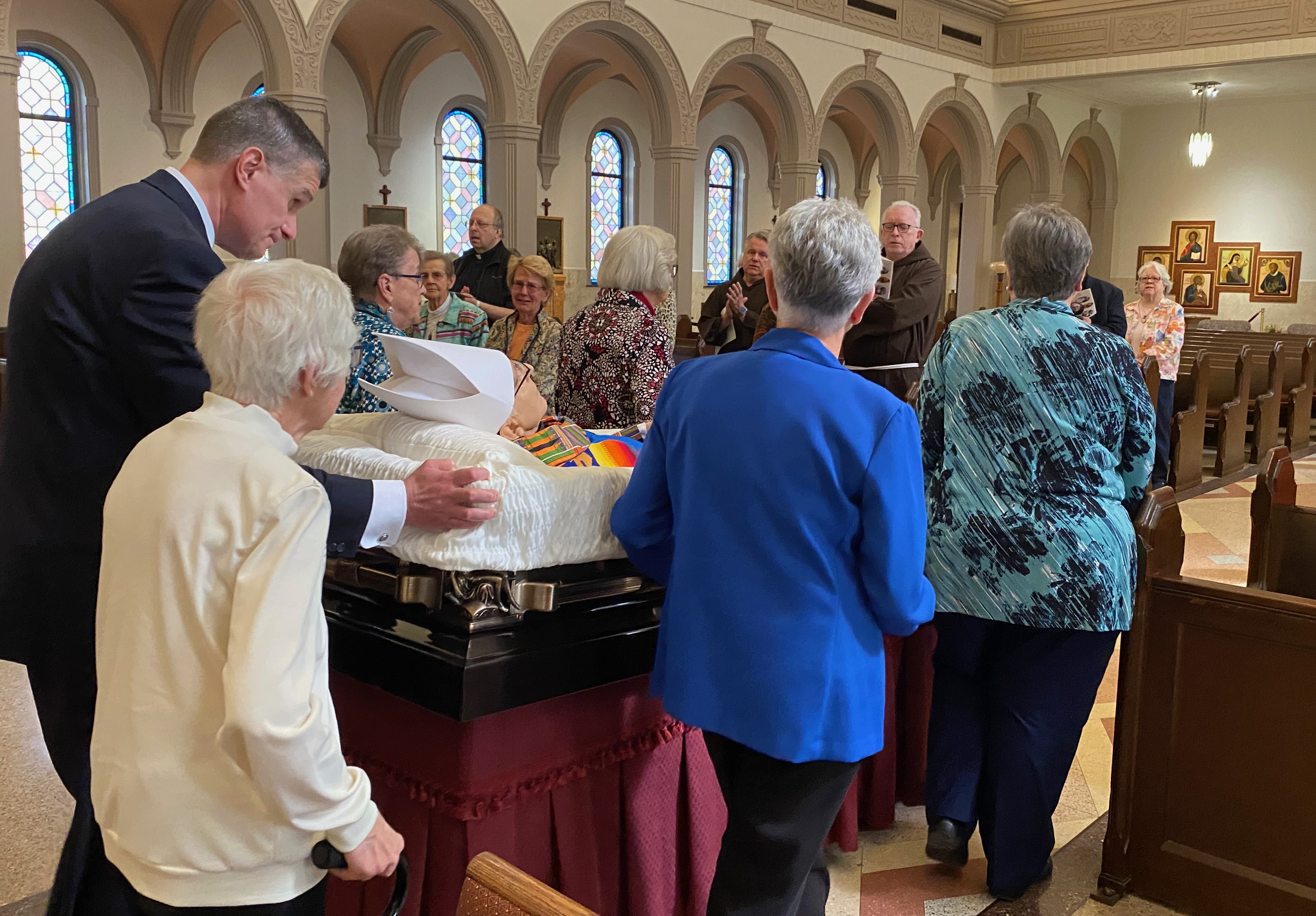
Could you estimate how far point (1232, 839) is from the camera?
8.33ft

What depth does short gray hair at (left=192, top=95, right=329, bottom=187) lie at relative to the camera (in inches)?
78.7

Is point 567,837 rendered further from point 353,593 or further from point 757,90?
point 757,90

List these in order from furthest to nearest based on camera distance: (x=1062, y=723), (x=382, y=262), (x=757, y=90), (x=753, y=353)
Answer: (x=757, y=90) → (x=382, y=262) → (x=1062, y=723) → (x=753, y=353)

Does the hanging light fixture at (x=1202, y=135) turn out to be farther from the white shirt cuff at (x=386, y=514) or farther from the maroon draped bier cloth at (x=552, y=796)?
the white shirt cuff at (x=386, y=514)

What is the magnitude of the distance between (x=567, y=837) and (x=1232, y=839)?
1586 millimetres

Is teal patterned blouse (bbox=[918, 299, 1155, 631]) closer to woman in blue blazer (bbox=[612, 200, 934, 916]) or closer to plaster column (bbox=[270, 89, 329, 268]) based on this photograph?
woman in blue blazer (bbox=[612, 200, 934, 916])

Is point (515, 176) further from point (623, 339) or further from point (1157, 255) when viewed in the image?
point (1157, 255)

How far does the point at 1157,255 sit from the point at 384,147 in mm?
13110

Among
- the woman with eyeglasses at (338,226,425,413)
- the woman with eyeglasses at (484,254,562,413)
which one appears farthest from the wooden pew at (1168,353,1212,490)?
the woman with eyeglasses at (338,226,425,413)

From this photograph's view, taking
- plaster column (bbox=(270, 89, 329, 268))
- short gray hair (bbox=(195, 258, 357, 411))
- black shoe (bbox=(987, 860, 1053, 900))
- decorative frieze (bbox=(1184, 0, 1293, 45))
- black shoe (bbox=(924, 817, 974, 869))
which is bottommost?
black shoe (bbox=(987, 860, 1053, 900))

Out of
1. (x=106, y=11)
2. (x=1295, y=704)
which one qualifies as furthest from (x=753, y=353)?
(x=106, y=11)

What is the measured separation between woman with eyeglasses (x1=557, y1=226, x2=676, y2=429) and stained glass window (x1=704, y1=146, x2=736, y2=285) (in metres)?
14.8

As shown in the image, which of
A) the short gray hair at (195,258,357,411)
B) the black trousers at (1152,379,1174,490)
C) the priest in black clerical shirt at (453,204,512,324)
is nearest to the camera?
the short gray hair at (195,258,357,411)

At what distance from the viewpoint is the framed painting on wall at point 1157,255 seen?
1862cm
